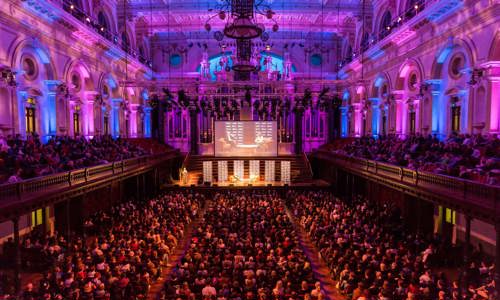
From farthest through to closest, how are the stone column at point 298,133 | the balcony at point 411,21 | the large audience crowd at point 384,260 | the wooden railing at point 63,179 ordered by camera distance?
the stone column at point 298,133, the balcony at point 411,21, the wooden railing at point 63,179, the large audience crowd at point 384,260


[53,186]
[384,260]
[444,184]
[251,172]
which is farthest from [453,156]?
[251,172]

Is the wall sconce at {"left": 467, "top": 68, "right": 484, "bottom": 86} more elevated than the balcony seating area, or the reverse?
the wall sconce at {"left": 467, "top": 68, "right": 484, "bottom": 86}

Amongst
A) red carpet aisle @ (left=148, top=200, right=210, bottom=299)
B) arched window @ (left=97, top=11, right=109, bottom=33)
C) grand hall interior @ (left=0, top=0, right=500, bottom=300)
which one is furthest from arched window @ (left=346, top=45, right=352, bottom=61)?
red carpet aisle @ (left=148, top=200, right=210, bottom=299)

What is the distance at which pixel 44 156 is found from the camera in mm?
14367

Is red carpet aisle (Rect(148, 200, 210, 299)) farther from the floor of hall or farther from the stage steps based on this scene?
the stage steps

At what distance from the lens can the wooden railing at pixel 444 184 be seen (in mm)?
9062

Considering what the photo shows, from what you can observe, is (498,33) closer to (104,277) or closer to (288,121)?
(104,277)

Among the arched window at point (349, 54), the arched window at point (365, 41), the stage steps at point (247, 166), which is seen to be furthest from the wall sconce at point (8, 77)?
the arched window at point (349, 54)

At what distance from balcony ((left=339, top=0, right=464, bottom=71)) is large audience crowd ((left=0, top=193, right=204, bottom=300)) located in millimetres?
15928

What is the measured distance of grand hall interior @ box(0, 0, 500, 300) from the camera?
1039 centimetres

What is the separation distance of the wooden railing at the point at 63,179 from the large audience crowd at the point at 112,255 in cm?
232

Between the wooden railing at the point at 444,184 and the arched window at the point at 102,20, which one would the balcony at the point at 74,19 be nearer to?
the arched window at the point at 102,20

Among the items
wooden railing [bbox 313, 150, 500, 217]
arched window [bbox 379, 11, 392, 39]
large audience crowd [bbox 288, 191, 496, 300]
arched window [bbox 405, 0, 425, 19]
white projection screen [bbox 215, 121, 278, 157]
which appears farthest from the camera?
Result: white projection screen [bbox 215, 121, 278, 157]

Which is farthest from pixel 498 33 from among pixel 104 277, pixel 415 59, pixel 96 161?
pixel 96 161
